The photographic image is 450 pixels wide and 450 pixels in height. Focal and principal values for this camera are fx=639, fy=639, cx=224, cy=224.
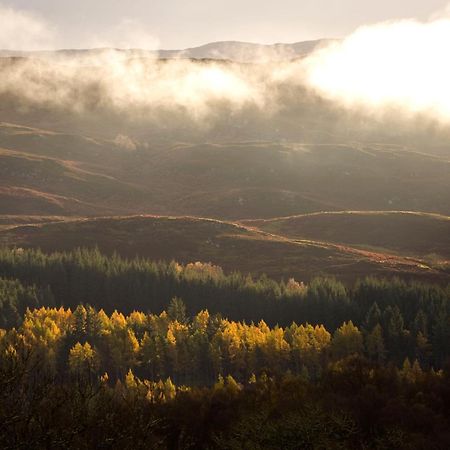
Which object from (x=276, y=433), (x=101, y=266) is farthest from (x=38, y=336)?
(x=276, y=433)

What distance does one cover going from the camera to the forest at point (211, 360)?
34.1m

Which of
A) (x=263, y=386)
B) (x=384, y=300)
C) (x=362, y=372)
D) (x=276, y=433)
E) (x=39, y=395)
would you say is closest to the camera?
(x=39, y=395)

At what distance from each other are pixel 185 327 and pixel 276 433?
80336 mm

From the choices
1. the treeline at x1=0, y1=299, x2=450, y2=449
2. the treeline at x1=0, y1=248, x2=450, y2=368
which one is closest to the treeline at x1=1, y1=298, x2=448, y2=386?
the treeline at x1=0, y1=299, x2=450, y2=449

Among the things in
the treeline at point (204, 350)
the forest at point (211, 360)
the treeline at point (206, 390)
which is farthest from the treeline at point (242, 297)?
the treeline at point (206, 390)

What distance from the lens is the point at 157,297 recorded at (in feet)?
579

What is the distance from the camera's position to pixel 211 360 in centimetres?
12506

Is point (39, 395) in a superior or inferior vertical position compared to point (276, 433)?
superior

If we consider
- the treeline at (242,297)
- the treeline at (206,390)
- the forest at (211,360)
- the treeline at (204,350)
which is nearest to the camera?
the treeline at (206,390)

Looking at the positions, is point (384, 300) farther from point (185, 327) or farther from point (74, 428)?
point (74, 428)

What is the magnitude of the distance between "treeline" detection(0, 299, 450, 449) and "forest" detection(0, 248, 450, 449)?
0.21 m

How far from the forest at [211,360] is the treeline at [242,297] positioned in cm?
40

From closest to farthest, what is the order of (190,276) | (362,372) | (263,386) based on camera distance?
(263,386) < (362,372) < (190,276)

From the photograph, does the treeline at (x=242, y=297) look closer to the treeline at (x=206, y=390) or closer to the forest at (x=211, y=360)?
the forest at (x=211, y=360)
